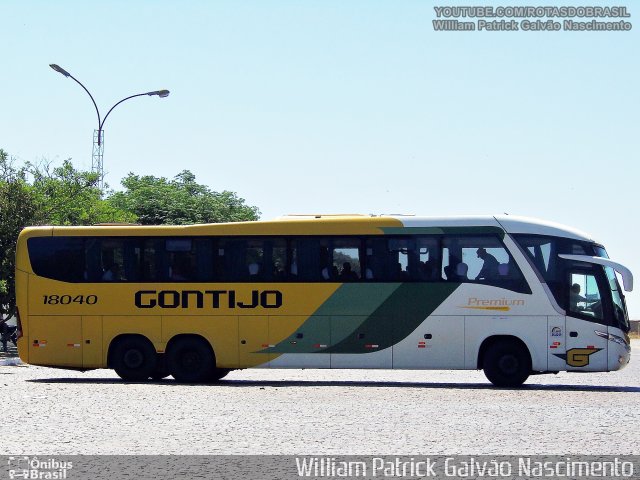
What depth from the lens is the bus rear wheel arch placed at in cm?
2291

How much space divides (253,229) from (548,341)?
6438mm

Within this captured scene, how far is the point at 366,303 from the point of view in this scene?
2344 centimetres

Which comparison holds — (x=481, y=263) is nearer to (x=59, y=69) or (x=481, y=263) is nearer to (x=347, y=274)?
(x=347, y=274)

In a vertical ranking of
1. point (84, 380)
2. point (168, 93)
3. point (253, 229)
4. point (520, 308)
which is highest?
point (168, 93)

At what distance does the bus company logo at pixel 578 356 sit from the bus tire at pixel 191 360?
7.30 metres

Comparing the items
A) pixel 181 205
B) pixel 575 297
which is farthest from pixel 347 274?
pixel 181 205

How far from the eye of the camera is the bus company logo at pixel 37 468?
9.83 m

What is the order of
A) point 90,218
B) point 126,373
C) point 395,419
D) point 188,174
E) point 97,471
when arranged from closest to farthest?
1. point 97,471
2. point 395,419
3. point 126,373
4. point 90,218
5. point 188,174

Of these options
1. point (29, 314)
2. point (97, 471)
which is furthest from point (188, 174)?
point (97, 471)

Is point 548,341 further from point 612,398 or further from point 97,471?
point 97,471

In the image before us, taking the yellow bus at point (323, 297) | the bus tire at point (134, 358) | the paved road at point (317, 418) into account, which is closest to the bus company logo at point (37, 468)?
the paved road at point (317, 418)

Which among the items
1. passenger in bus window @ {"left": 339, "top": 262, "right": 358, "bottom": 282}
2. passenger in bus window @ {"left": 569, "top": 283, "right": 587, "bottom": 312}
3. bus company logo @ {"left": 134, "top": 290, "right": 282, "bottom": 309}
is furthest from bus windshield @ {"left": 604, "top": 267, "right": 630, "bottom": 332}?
bus company logo @ {"left": 134, "top": 290, "right": 282, "bottom": 309}

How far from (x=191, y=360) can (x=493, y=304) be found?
6407mm

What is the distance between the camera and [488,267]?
23109mm
